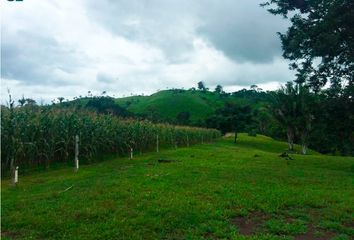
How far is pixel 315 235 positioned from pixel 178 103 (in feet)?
409

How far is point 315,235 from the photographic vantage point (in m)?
9.41

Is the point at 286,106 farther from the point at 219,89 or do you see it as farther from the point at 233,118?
the point at 219,89

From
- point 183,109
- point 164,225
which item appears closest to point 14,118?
point 164,225

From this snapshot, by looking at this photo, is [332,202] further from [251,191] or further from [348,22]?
[348,22]

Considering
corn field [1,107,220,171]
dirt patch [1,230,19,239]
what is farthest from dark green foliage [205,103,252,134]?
dirt patch [1,230,19,239]

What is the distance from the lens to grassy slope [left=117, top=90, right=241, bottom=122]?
124 m

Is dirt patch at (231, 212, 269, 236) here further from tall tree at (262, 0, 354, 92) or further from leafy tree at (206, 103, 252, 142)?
leafy tree at (206, 103, 252, 142)

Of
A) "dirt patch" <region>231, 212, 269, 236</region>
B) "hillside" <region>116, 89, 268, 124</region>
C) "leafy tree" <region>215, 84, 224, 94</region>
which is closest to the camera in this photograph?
"dirt patch" <region>231, 212, 269, 236</region>

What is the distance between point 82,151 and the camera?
2755 cm

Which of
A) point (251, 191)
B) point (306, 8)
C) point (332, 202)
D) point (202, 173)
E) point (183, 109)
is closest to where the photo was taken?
point (332, 202)

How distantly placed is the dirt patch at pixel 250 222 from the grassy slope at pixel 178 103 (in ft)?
346

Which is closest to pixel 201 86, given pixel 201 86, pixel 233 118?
pixel 201 86

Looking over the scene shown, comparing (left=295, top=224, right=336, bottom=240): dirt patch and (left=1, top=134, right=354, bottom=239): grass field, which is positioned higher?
(left=1, top=134, right=354, bottom=239): grass field

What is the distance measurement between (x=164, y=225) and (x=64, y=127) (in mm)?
16932
